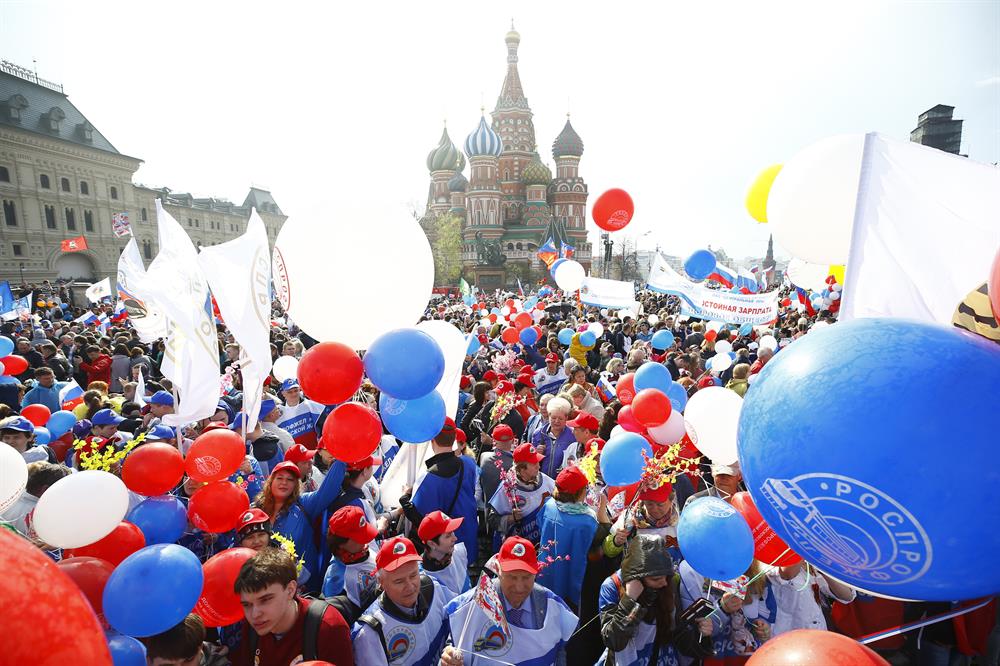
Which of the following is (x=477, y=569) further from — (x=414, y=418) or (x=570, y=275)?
(x=570, y=275)

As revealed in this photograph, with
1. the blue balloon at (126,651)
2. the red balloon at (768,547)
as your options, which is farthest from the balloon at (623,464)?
the blue balloon at (126,651)

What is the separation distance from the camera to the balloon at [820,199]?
2.90 m

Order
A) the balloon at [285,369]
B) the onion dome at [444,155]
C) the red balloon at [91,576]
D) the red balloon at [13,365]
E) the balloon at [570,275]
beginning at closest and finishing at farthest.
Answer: the red balloon at [91,576], the balloon at [285,369], the red balloon at [13,365], the balloon at [570,275], the onion dome at [444,155]

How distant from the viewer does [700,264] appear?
898cm

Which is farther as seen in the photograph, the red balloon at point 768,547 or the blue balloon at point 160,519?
the blue balloon at point 160,519

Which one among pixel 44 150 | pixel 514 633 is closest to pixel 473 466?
pixel 514 633

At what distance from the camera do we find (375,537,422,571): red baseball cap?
Result: 99.0 inches

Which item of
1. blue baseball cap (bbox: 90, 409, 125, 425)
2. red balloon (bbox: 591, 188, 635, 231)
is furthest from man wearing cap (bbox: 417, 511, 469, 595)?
red balloon (bbox: 591, 188, 635, 231)

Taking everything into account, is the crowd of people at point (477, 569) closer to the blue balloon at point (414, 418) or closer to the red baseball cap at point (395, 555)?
the red baseball cap at point (395, 555)

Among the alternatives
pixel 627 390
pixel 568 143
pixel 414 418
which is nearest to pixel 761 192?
pixel 627 390

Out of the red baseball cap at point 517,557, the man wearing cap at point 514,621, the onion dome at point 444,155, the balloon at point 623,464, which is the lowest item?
the man wearing cap at point 514,621

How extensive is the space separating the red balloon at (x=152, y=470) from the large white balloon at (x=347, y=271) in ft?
3.82

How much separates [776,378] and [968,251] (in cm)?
125

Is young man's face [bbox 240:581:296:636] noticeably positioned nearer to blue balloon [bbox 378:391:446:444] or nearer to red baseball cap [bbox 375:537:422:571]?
red baseball cap [bbox 375:537:422:571]
